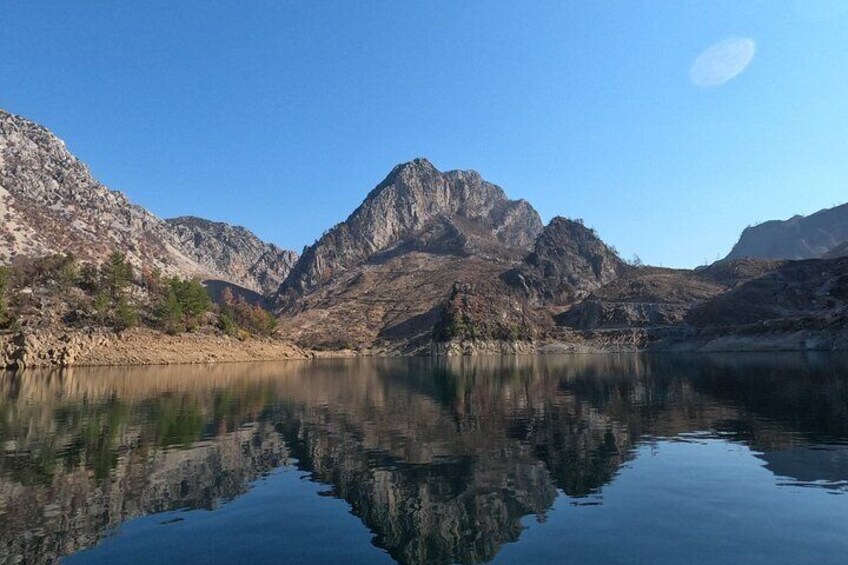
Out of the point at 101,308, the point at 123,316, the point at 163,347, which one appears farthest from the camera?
the point at 163,347

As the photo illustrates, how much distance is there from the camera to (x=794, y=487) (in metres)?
23.7

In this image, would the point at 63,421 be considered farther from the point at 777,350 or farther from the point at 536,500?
the point at 777,350

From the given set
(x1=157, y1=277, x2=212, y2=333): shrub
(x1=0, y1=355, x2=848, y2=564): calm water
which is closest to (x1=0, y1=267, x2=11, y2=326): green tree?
(x1=157, y1=277, x2=212, y2=333): shrub

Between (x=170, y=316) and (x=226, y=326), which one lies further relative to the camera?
(x=226, y=326)

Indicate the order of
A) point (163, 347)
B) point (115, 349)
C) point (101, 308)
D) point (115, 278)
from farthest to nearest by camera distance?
1. point (115, 278)
2. point (163, 347)
3. point (101, 308)
4. point (115, 349)

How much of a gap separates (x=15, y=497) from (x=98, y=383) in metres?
67.5

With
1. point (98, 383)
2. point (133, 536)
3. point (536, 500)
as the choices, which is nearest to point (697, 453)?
point (536, 500)

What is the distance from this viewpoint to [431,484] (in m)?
24.9

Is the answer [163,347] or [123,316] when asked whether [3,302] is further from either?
[163,347]

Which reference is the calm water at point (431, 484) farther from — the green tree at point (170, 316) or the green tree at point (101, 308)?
the green tree at point (170, 316)

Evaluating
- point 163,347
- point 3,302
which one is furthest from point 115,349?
point 3,302

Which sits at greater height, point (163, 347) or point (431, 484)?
point (163, 347)

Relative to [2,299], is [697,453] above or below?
below

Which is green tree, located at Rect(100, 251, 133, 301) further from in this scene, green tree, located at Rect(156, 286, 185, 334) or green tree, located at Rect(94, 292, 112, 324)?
green tree, located at Rect(156, 286, 185, 334)
